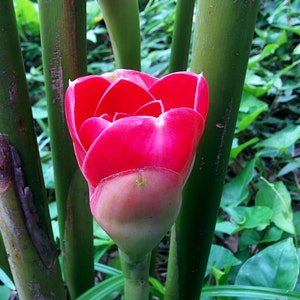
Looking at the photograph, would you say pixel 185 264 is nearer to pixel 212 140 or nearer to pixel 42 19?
pixel 212 140

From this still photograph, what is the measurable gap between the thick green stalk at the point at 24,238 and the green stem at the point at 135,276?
84mm

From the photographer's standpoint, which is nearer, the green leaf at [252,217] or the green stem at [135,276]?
the green stem at [135,276]

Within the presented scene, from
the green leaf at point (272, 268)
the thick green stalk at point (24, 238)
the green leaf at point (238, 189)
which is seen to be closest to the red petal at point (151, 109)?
the thick green stalk at point (24, 238)

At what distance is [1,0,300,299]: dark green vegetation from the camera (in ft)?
1.75

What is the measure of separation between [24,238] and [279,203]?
1.54ft

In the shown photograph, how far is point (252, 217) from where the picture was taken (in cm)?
66

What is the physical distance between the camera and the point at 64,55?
13.8 inches

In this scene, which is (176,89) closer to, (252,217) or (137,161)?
(137,161)

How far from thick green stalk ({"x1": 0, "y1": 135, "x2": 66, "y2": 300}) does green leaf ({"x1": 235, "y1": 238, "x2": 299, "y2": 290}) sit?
0.81 ft

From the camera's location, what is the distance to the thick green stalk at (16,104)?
0.98 feet

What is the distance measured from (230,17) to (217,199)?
0.50ft

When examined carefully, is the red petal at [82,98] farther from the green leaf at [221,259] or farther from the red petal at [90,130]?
the green leaf at [221,259]

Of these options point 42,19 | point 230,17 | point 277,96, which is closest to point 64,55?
point 42,19

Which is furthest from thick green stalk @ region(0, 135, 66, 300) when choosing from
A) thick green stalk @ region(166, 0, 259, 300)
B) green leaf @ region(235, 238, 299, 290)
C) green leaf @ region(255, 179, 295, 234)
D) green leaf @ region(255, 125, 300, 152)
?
green leaf @ region(255, 125, 300, 152)
